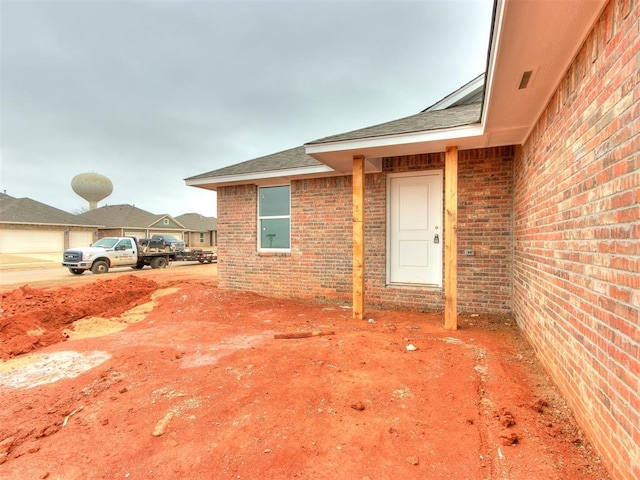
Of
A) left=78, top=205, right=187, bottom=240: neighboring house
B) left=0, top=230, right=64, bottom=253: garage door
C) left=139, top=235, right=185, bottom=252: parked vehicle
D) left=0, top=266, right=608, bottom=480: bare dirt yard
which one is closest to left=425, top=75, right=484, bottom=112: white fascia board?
left=0, top=266, right=608, bottom=480: bare dirt yard

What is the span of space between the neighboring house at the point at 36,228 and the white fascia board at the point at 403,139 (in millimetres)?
32154

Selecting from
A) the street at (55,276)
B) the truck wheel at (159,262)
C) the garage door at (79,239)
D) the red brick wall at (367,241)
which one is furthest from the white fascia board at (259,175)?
the garage door at (79,239)

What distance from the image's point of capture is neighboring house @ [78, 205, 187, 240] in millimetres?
33572

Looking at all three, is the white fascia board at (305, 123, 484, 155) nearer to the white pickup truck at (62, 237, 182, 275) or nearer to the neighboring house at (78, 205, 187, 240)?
the white pickup truck at (62, 237, 182, 275)

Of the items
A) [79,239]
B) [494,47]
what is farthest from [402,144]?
[79,239]

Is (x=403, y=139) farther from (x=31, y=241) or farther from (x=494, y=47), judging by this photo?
(x=31, y=241)

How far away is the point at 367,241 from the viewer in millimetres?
6348

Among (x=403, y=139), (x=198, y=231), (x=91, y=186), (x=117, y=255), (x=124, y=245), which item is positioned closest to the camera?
(x=403, y=139)

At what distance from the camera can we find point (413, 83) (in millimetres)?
13617

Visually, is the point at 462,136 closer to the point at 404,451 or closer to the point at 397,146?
the point at 397,146

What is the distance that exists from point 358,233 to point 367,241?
1.23 metres

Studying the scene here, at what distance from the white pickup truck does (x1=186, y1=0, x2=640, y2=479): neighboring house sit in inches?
403

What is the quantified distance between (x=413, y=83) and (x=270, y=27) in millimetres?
6800

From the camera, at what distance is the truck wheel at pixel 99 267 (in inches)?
585
